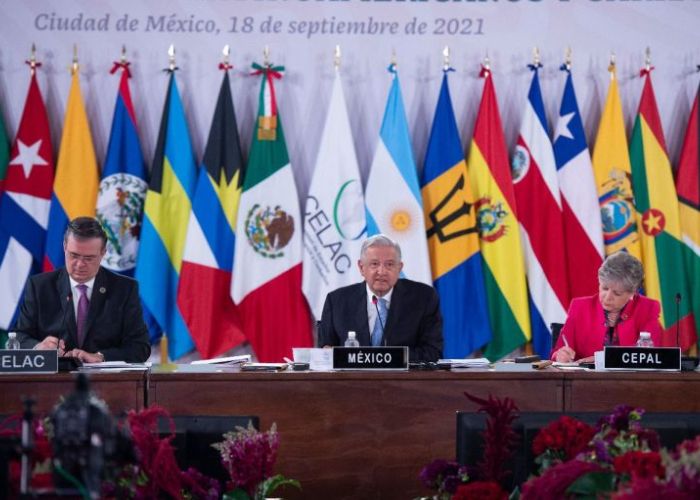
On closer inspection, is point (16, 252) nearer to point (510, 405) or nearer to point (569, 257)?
point (569, 257)

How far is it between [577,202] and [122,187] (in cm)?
272

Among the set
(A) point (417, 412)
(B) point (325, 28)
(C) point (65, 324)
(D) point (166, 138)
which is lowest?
(A) point (417, 412)

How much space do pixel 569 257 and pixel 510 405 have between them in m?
4.47

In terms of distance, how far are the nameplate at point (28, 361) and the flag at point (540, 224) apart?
3.32 meters

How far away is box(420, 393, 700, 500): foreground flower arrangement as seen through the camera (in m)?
1.51

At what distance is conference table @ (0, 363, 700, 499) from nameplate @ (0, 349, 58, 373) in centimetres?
7

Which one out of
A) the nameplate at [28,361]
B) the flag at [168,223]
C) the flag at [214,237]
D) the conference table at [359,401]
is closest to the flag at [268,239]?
the flag at [214,237]

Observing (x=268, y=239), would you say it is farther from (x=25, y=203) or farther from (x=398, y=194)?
(x=25, y=203)

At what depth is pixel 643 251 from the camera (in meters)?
6.29

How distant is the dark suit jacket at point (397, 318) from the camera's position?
4.71 m

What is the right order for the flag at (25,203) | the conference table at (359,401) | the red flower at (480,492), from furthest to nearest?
the flag at (25,203) < the conference table at (359,401) < the red flower at (480,492)

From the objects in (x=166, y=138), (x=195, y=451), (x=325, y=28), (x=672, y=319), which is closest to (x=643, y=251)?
(x=672, y=319)

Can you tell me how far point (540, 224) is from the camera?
6320mm

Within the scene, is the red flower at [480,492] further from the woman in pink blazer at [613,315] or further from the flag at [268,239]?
the flag at [268,239]
